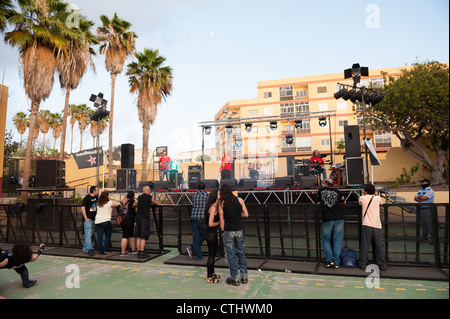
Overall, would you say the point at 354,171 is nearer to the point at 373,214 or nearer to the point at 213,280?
the point at 373,214

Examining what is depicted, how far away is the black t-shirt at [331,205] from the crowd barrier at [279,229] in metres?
0.34

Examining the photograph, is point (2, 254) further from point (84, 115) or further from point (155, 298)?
point (84, 115)

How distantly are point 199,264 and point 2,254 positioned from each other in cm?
351

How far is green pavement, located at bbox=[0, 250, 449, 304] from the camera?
4.27 metres

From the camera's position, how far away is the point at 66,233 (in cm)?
812

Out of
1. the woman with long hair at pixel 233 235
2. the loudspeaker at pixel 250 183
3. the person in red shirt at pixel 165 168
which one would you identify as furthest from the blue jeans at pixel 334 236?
the person in red shirt at pixel 165 168

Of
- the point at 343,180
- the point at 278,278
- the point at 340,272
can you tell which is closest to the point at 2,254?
the point at 278,278

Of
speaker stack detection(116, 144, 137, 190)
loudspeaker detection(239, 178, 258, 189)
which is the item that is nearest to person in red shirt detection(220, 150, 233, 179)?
loudspeaker detection(239, 178, 258, 189)

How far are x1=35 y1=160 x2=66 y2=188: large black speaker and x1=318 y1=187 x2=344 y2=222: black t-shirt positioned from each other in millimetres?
10303

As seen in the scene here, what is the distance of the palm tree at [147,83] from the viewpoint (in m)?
22.0

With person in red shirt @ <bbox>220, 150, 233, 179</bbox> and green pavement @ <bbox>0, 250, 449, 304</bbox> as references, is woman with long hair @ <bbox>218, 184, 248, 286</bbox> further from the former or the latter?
person in red shirt @ <bbox>220, 150, 233, 179</bbox>

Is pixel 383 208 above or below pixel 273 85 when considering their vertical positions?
below

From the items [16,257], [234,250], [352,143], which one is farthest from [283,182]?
[16,257]
